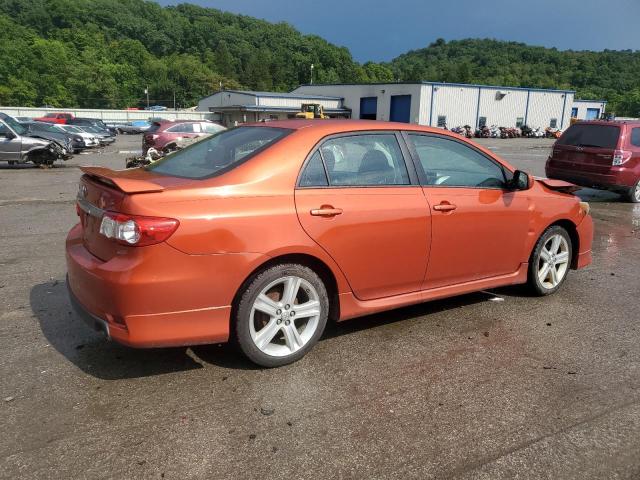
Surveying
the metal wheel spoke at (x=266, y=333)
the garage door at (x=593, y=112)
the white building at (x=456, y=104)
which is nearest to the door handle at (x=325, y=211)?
the metal wheel spoke at (x=266, y=333)

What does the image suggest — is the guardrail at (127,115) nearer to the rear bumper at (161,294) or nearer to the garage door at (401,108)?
the garage door at (401,108)

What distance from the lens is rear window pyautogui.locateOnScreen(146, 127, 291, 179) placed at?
3.50m

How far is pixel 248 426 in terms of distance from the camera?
2848mm

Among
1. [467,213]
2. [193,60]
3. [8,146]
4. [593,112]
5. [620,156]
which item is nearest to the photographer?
[467,213]

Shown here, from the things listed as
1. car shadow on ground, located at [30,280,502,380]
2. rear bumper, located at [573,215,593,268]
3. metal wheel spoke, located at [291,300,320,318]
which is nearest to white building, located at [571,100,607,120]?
rear bumper, located at [573,215,593,268]

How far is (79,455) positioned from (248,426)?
84 cm

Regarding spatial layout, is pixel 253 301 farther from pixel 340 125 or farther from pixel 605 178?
pixel 605 178

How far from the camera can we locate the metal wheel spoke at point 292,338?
3456 mm

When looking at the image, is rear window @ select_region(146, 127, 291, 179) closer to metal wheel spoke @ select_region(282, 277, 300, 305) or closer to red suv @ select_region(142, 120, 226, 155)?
metal wheel spoke @ select_region(282, 277, 300, 305)

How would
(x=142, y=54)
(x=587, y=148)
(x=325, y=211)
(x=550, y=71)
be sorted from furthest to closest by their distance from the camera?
(x=550, y=71) < (x=142, y=54) < (x=587, y=148) < (x=325, y=211)

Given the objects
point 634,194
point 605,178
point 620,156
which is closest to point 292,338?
point 605,178

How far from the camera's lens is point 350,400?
3.13 m

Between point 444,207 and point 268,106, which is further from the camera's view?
point 268,106

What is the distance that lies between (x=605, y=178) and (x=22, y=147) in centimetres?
1604
